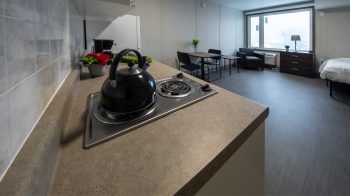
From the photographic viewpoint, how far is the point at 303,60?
5668 millimetres

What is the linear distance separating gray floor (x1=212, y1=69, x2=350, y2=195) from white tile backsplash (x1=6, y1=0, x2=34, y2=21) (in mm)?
1826

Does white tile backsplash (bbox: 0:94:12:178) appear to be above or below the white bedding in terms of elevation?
below

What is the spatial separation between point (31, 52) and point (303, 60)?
6915 millimetres

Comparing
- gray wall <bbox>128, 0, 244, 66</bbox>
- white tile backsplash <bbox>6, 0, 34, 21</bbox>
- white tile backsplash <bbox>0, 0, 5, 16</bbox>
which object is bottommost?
white tile backsplash <bbox>0, 0, 5, 16</bbox>

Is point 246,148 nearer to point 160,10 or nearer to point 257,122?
point 257,122

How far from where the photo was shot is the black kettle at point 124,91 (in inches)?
26.2

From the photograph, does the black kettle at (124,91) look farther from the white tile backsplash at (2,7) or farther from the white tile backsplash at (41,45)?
the white tile backsplash at (2,7)

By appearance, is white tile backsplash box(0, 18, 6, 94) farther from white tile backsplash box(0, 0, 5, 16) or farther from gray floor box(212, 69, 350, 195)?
gray floor box(212, 69, 350, 195)

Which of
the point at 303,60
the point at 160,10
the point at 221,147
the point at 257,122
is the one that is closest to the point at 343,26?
the point at 303,60

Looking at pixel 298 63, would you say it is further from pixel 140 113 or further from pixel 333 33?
pixel 140 113

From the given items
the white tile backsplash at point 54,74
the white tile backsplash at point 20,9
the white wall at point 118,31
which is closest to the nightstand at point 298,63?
the white wall at point 118,31

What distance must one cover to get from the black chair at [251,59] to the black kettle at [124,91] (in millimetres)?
6740

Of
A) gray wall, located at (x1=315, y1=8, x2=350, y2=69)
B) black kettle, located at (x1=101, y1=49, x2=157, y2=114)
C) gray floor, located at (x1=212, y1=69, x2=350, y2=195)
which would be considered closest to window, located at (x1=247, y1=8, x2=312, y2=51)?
gray wall, located at (x1=315, y1=8, x2=350, y2=69)

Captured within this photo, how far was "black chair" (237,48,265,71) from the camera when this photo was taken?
662cm
